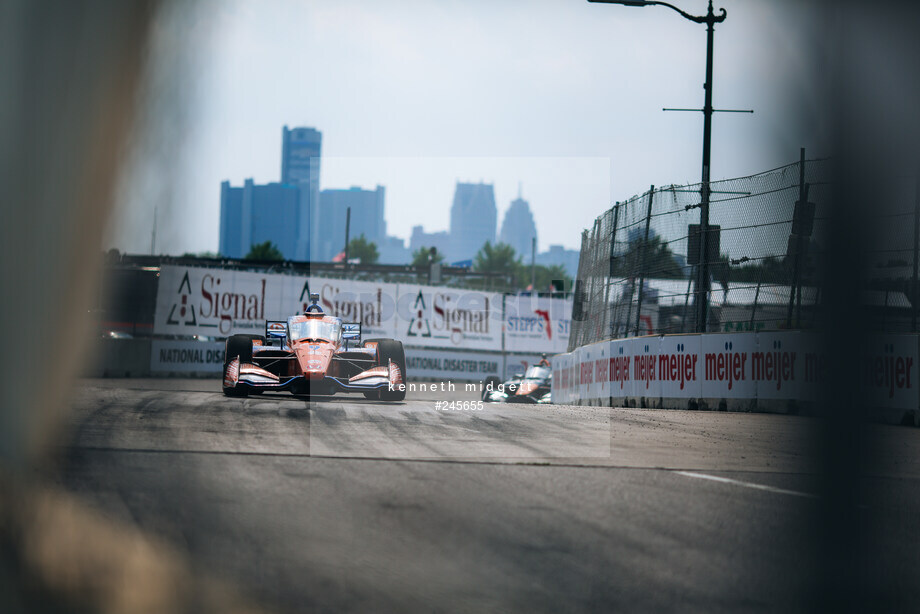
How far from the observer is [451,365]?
47.7m

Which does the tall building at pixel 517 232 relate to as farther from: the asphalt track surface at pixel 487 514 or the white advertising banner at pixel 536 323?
the asphalt track surface at pixel 487 514

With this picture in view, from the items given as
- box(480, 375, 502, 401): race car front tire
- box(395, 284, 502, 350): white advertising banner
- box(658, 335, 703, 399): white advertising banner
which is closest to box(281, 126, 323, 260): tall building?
box(658, 335, 703, 399): white advertising banner

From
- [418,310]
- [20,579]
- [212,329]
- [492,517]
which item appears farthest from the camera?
[418,310]

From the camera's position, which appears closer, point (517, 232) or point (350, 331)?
point (350, 331)

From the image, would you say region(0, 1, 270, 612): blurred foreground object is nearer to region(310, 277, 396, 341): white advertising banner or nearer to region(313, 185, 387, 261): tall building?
region(310, 277, 396, 341): white advertising banner

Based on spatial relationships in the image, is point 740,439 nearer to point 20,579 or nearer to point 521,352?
point 20,579

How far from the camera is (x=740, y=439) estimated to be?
10.3m

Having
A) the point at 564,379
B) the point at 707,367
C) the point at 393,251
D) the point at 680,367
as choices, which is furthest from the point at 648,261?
the point at 393,251

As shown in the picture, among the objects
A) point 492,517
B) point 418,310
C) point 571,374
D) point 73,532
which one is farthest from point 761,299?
point 418,310

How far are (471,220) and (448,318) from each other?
112ft

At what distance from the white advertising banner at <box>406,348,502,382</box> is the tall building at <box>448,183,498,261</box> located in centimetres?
661

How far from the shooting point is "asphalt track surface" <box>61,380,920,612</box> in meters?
3.67

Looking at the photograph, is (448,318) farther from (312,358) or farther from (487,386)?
(312,358)

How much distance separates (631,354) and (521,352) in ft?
103
